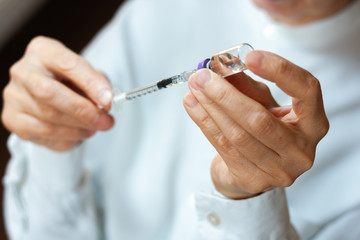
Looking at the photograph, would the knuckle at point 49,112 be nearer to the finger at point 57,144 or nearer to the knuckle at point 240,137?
the finger at point 57,144

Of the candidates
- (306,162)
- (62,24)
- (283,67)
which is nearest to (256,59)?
(283,67)

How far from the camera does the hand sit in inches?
16.6

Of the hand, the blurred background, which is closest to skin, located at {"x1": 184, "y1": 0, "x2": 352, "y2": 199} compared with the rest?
the hand

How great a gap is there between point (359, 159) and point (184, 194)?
351 millimetres

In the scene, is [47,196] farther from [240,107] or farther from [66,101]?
[240,107]

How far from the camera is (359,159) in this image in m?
0.68

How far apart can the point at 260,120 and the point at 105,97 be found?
305 mm

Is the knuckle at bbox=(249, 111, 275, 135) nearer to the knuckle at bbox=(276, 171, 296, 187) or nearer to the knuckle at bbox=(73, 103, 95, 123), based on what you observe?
the knuckle at bbox=(276, 171, 296, 187)

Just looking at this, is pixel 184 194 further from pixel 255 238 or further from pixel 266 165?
pixel 266 165

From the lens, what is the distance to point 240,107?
0.43 meters

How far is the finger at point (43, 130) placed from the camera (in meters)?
0.72

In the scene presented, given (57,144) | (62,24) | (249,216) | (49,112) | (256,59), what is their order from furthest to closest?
(62,24) → (57,144) → (49,112) → (249,216) → (256,59)

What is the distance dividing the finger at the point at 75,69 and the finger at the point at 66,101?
→ 0.02 meters

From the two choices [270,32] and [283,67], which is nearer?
[283,67]
